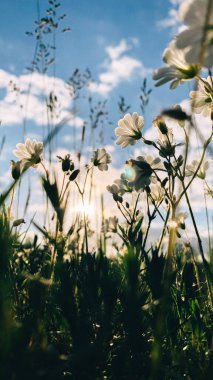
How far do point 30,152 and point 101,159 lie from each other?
1.74 ft

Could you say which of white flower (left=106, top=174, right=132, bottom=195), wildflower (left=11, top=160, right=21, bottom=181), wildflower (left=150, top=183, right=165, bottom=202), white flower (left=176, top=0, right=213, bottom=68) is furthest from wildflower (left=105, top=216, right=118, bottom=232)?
white flower (left=176, top=0, right=213, bottom=68)

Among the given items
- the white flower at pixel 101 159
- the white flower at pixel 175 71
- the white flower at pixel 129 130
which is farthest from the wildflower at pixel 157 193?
the white flower at pixel 175 71

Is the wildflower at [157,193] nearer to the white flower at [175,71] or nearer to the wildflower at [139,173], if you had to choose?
the wildflower at [139,173]

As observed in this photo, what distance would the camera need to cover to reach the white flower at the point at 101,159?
103 inches

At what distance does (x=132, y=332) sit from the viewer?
3.99 ft

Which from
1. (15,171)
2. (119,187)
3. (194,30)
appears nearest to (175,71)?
(194,30)

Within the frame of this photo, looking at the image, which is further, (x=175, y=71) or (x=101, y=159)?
(x=101, y=159)

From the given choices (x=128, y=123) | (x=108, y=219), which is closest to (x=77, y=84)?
(x=108, y=219)

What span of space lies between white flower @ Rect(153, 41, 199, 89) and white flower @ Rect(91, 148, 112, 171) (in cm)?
138

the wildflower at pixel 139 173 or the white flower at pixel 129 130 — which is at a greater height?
the white flower at pixel 129 130

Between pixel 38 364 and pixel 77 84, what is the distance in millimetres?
4017

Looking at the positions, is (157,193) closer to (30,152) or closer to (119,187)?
(119,187)

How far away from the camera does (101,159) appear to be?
2.64m

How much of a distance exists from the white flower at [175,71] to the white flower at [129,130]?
848 mm
